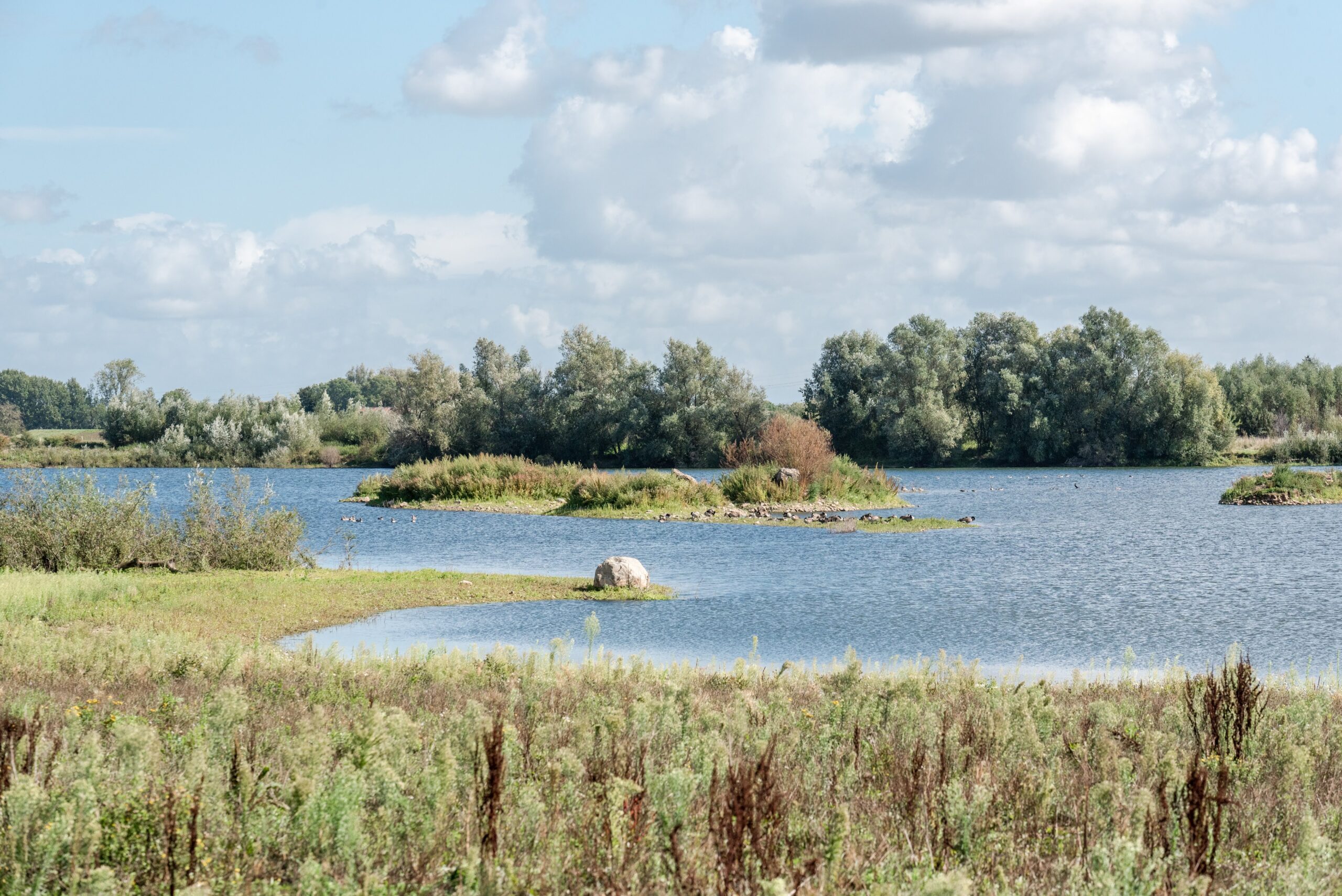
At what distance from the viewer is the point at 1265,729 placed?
29.0 ft

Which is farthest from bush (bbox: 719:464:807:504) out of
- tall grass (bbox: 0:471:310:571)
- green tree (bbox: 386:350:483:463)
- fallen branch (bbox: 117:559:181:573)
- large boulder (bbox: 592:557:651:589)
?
green tree (bbox: 386:350:483:463)

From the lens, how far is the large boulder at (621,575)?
23812 mm

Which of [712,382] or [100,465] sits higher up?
[712,382]

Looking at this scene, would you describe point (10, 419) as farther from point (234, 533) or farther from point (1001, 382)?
point (234, 533)

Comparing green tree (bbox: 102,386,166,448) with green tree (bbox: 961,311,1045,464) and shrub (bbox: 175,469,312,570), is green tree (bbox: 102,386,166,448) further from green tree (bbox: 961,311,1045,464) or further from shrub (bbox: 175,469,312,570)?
shrub (bbox: 175,469,312,570)

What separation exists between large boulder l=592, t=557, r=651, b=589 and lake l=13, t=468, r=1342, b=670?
37.7 inches

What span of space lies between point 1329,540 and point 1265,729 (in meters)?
30.2

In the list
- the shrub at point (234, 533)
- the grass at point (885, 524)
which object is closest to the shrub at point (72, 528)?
the shrub at point (234, 533)

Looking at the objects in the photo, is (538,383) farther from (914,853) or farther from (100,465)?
(914,853)

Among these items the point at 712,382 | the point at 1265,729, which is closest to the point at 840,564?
the point at 1265,729

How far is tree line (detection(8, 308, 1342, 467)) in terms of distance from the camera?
82.2m

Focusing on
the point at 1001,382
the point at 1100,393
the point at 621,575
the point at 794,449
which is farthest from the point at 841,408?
the point at 621,575

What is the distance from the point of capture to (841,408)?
87.9 meters

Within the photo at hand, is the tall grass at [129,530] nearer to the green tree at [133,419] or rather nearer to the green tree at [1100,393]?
the green tree at [1100,393]
